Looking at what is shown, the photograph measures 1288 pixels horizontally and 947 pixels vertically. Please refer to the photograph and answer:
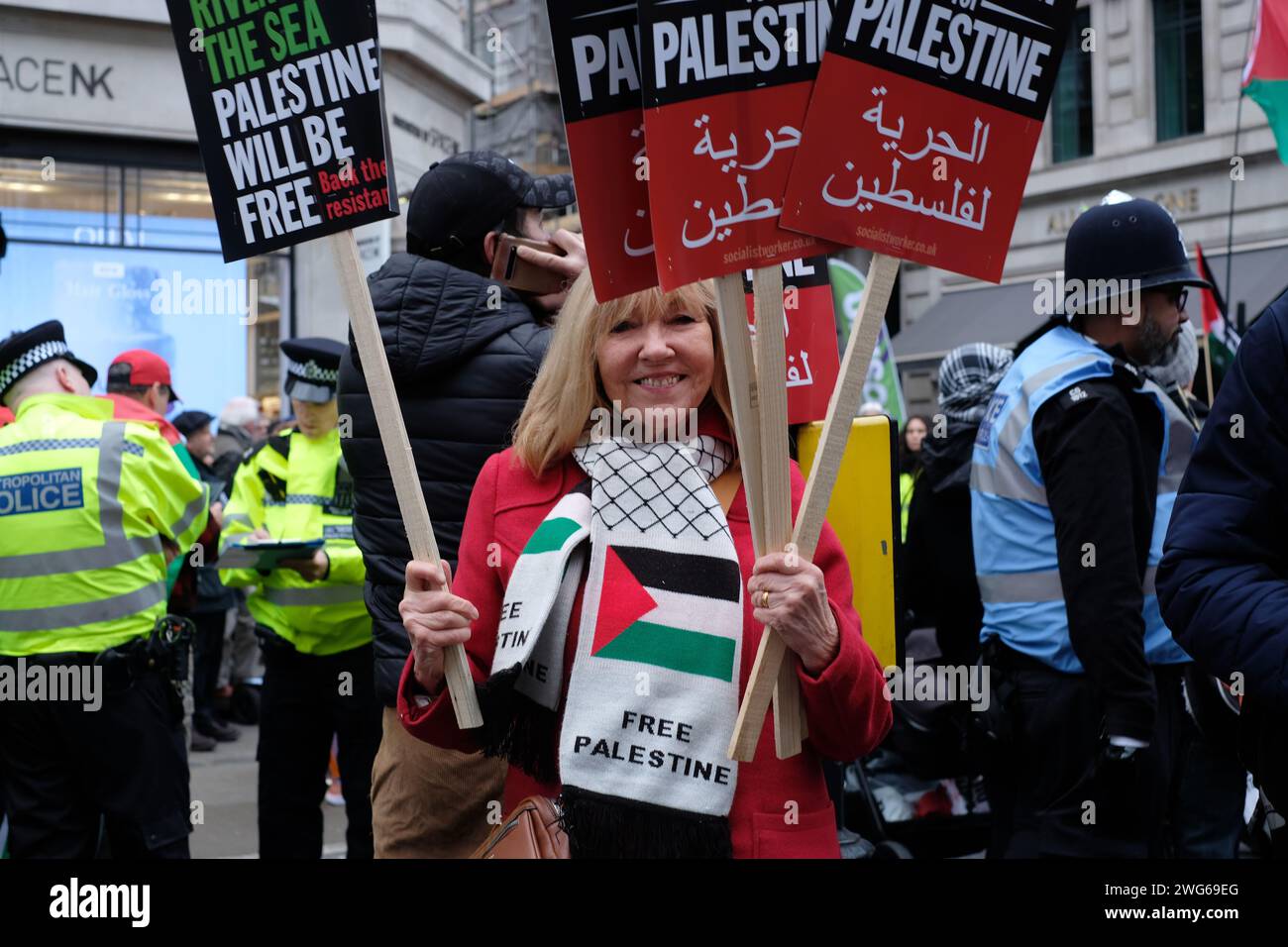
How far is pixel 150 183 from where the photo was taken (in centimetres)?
1450

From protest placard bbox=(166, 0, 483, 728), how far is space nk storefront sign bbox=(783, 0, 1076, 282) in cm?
76

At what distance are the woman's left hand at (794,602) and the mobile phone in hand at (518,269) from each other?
61.1 inches

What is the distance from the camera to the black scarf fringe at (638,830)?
2260 millimetres

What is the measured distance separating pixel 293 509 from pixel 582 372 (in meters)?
3.91

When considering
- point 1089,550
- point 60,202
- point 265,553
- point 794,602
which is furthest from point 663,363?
point 60,202

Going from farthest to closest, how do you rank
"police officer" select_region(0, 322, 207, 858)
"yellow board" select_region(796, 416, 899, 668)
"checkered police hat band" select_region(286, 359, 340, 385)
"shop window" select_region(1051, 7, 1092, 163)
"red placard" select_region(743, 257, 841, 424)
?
"shop window" select_region(1051, 7, 1092, 163) → "checkered police hat band" select_region(286, 359, 340, 385) → "police officer" select_region(0, 322, 207, 858) → "red placard" select_region(743, 257, 841, 424) → "yellow board" select_region(796, 416, 899, 668)

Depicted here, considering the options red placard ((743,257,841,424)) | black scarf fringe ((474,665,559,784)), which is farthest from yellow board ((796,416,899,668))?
black scarf fringe ((474,665,559,784))

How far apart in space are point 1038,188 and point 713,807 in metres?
20.6

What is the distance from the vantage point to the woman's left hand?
2.15 metres

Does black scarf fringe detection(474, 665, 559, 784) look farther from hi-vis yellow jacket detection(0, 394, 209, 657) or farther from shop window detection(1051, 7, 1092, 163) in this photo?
shop window detection(1051, 7, 1092, 163)

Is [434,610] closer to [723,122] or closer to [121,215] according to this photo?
[723,122]

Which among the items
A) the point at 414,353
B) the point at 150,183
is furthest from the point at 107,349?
the point at 414,353

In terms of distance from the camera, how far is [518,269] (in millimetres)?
3520
